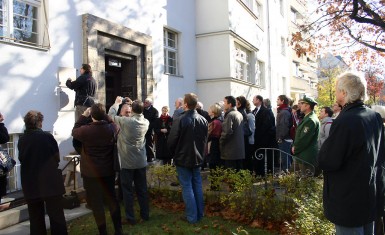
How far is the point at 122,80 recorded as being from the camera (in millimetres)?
10344

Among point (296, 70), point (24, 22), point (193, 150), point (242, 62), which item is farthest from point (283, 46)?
point (193, 150)

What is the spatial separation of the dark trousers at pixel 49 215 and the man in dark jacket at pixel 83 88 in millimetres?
3032

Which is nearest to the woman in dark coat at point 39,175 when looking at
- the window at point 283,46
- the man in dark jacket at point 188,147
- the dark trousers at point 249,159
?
the man in dark jacket at point 188,147

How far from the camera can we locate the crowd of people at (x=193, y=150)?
117 inches

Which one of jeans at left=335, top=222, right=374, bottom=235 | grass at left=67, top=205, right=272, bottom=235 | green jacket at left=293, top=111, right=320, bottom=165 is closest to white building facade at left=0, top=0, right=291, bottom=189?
grass at left=67, top=205, right=272, bottom=235

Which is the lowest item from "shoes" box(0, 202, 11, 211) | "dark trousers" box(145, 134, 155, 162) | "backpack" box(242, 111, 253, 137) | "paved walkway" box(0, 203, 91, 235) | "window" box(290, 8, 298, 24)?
"paved walkway" box(0, 203, 91, 235)

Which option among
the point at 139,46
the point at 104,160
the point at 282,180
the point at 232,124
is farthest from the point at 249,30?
the point at 104,160

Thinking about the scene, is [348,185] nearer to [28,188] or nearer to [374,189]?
[374,189]

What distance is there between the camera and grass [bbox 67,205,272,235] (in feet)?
17.9

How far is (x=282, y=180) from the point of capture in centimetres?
580

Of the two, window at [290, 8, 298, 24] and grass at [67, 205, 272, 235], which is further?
window at [290, 8, 298, 24]

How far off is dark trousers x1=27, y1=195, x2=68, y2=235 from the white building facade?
2410mm

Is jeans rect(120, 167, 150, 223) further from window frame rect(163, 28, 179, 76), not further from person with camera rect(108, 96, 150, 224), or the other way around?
window frame rect(163, 28, 179, 76)

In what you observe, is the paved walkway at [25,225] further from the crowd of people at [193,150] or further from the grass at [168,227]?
the crowd of people at [193,150]
